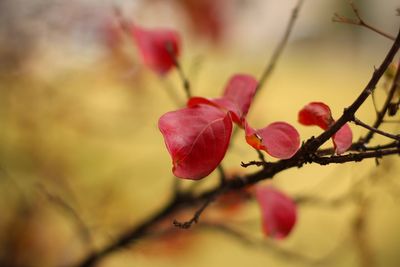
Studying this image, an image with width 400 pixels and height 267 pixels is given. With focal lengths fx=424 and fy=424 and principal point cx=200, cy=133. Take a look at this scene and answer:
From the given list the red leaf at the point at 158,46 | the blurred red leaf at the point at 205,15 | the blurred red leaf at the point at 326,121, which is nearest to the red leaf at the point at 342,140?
the blurred red leaf at the point at 326,121

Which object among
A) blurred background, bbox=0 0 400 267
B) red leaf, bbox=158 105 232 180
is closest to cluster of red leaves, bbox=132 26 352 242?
red leaf, bbox=158 105 232 180

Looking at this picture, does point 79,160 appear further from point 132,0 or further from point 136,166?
point 132,0

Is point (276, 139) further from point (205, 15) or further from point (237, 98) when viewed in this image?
point (205, 15)

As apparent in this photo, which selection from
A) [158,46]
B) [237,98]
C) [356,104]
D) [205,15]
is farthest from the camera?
[205,15]

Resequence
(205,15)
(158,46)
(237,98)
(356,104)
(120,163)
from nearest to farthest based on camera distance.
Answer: (356,104), (237,98), (158,46), (120,163), (205,15)

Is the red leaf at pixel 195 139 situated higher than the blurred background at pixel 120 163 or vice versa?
the red leaf at pixel 195 139

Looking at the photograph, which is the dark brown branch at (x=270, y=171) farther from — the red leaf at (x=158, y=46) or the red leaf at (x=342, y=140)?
the red leaf at (x=158, y=46)

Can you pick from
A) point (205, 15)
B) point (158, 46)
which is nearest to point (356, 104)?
point (158, 46)
